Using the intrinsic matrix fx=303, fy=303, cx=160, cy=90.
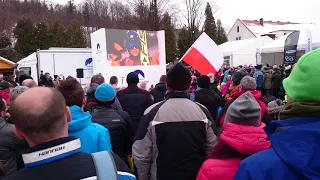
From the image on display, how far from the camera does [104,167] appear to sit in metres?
1.42

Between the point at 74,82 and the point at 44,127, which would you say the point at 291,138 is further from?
the point at 74,82

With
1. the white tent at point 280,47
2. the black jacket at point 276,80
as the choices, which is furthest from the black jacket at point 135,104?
the white tent at point 280,47

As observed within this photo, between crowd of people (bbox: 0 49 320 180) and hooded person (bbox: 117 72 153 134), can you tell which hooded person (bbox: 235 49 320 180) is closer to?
crowd of people (bbox: 0 49 320 180)

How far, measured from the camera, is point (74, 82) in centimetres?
303

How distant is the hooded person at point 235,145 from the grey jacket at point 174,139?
0.83 m

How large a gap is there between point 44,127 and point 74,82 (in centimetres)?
169

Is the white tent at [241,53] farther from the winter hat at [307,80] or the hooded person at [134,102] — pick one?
the winter hat at [307,80]

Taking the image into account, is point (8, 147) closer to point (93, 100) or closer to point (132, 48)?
point (93, 100)

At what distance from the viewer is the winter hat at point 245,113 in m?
1.99

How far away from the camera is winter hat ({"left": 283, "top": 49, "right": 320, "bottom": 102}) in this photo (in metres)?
1.36

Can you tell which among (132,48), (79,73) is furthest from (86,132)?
(79,73)

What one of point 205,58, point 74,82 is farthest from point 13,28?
point 74,82

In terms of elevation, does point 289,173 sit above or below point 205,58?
below

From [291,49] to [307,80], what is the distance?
1701 centimetres
